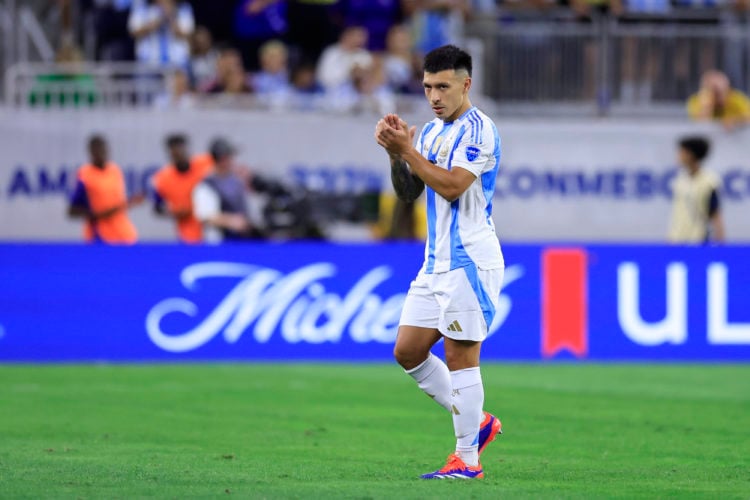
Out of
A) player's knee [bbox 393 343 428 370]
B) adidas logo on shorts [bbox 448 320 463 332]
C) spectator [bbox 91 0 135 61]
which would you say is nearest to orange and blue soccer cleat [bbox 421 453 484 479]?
player's knee [bbox 393 343 428 370]

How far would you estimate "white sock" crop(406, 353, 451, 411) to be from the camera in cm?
838

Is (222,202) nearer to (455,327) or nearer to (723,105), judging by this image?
(723,105)

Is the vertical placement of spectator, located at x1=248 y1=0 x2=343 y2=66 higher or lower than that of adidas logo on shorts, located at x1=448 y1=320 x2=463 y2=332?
higher

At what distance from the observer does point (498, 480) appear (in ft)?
26.5

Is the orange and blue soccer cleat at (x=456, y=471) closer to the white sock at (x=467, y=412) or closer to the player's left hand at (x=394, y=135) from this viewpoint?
the white sock at (x=467, y=412)

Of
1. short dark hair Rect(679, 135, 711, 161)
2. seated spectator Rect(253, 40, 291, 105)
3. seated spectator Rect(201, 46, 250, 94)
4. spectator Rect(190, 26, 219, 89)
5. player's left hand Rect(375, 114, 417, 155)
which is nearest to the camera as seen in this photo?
player's left hand Rect(375, 114, 417, 155)

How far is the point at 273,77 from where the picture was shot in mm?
20844

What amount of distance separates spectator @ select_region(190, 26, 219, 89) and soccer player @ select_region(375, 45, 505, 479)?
1302 centimetres

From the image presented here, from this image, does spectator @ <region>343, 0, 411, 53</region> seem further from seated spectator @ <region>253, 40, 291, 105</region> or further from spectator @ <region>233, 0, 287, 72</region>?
seated spectator @ <region>253, 40, 291, 105</region>

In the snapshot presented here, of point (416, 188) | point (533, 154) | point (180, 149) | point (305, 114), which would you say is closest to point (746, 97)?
point (533, 154)

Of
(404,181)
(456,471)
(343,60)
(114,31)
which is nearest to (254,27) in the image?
(343,60)

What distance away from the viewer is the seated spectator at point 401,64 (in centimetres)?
2105

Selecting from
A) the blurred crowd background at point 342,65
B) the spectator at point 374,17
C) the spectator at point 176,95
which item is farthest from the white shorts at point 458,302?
the spectator at point 374,17

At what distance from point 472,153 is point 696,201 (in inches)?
416
